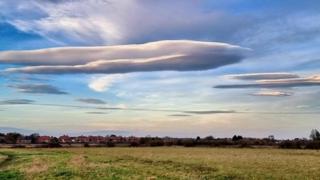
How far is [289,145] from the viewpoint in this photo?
151 metres

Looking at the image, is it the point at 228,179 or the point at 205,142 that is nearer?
the point at 228,179

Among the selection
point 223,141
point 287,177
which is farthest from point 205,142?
point 287,177

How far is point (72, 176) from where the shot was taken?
36.4 m

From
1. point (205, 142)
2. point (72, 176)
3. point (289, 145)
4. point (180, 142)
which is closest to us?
point (72, 176)

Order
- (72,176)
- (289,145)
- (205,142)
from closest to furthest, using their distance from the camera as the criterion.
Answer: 1. (72,176)
2. (289,145)
3. (205,142)

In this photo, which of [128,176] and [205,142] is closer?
[128,176]

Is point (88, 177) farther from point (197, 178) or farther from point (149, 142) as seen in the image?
point (149, 142)

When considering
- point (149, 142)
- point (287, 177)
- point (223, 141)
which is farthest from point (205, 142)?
point (287, 177)

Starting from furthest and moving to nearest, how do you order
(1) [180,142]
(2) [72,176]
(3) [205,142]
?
1. (1) [180,142]
2. (3) [205,142]
3. (2) [72,176]

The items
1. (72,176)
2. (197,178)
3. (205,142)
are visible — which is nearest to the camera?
(197,178)

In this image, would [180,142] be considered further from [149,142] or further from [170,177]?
[170,177]

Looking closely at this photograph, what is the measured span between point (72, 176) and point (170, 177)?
25.2 feet

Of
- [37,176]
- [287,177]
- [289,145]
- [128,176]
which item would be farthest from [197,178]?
[289,145]

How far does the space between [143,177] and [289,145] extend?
409 feet
